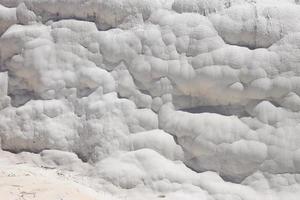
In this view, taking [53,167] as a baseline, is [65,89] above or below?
above

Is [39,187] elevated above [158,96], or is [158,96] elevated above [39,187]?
[158,96]

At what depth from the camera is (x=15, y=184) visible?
18.7 feet

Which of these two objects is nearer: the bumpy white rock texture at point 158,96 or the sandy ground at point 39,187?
the sandy ground at point 39,187

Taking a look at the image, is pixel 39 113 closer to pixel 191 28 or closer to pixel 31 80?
pixel 31 80

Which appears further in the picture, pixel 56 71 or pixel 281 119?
pixel 56 71

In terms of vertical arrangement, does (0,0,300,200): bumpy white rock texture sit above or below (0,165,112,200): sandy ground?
above

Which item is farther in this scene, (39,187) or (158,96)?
(158,96)

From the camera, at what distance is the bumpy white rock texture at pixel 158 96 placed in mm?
5820

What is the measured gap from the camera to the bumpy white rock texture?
5.82 m

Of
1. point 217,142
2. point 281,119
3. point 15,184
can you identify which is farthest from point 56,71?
point 281,119

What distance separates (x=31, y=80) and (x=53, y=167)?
101 cm

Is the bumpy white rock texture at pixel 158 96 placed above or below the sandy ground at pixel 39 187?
above

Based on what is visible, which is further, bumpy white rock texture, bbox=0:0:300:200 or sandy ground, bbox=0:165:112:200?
bumpy white rock texture, bbox=0:0:300:200

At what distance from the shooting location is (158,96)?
6.24 meters
